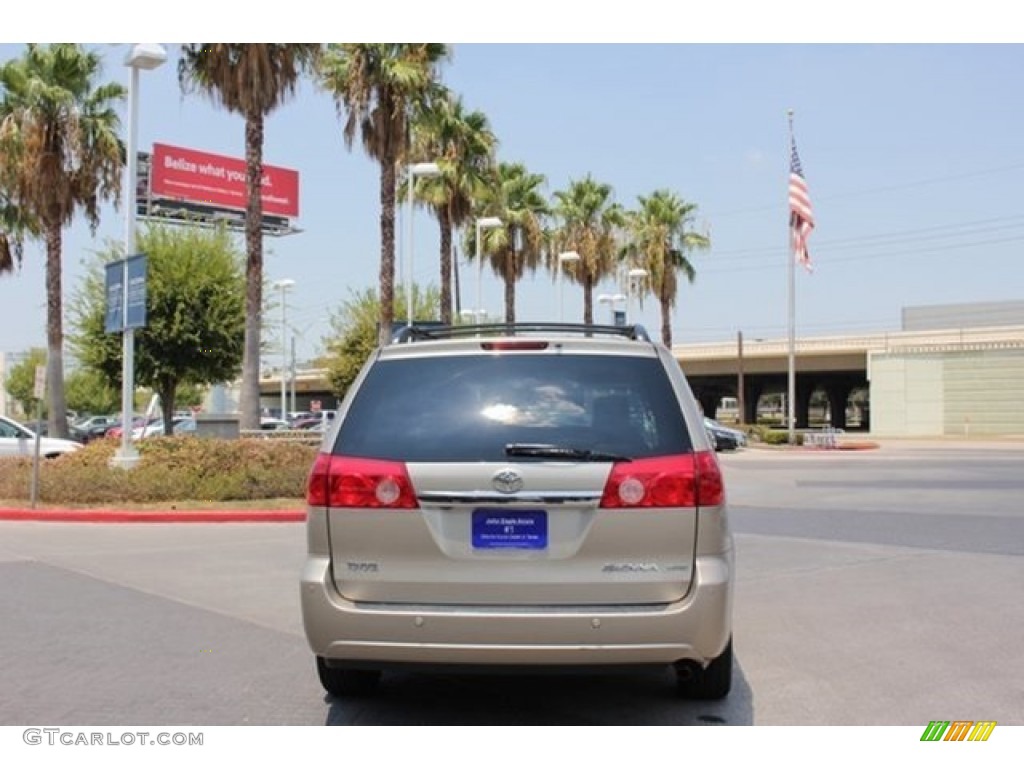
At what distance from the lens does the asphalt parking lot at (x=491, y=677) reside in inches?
212

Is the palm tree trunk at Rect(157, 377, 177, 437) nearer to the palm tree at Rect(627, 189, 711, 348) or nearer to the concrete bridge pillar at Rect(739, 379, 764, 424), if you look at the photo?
the palm tree at Rect(627, 189, 711, 348)

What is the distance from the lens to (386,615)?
4602mm

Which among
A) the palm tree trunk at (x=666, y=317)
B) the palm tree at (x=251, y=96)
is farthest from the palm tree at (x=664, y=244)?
the palm tree at (x=251, y=96)

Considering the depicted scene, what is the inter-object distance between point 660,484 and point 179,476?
12.5 m

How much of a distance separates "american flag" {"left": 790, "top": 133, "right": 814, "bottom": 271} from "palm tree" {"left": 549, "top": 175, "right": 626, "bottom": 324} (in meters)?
8.39

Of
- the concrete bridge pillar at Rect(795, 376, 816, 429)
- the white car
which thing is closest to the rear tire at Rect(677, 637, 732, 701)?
the white car

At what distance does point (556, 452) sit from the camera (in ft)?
15.1

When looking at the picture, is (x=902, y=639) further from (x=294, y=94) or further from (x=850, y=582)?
(x=294, y=94)

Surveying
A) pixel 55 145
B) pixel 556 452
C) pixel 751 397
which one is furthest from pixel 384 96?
pixel 751 397

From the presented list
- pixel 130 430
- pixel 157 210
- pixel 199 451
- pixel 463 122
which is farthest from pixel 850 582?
pixel 157 210

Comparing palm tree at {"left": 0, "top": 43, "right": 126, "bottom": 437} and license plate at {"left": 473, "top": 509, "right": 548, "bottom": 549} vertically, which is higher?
palm tree at {"left": 0, "top": 43, "right": 126, "bottom": 437}

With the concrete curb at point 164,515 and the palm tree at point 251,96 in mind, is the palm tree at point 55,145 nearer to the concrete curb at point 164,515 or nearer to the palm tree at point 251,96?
the palm tree at point 251,96

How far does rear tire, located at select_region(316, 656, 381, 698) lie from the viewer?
17.9 ft

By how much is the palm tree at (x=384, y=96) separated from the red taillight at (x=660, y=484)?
71.5 feet
